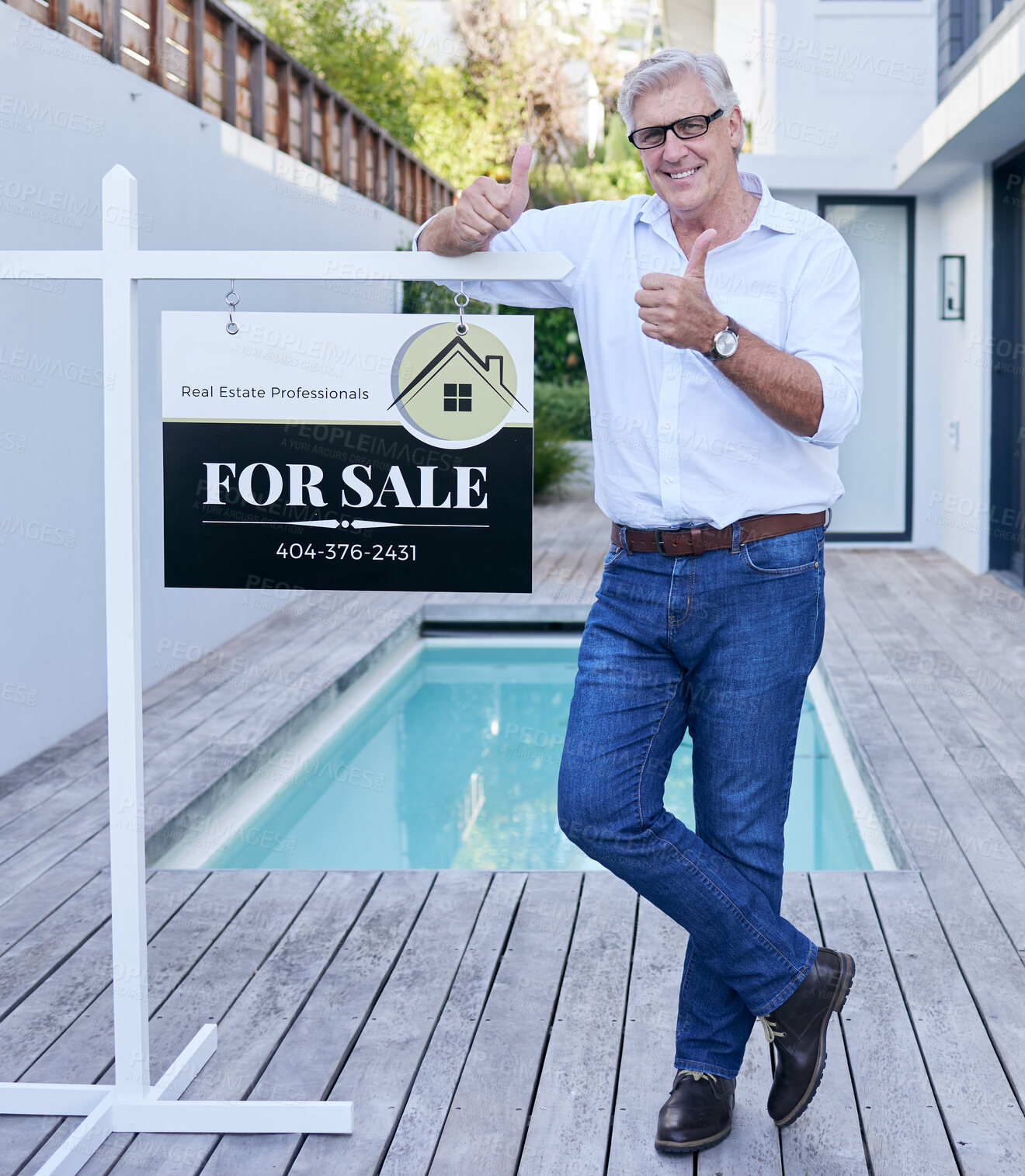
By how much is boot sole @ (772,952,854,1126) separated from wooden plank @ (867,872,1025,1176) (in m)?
0.22

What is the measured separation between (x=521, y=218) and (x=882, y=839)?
2252 mm

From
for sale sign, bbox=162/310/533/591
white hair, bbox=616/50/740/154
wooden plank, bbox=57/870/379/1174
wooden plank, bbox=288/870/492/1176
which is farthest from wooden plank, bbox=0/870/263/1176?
white hair, bbox=616/50/740/154

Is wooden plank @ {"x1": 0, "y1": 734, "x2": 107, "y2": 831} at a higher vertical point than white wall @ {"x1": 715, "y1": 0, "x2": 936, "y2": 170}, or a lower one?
lower

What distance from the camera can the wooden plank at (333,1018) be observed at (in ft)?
6.79

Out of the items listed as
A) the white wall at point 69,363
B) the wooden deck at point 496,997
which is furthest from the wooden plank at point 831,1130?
the white wall at point 69,363

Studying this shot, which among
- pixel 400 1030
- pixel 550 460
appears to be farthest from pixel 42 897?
pixel 550 460

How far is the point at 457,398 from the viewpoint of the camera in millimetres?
2102

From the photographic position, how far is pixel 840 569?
27.5 ft

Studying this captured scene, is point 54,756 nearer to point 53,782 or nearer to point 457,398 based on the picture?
point 53,782

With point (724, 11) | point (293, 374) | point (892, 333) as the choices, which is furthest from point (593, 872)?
point (724, 11)

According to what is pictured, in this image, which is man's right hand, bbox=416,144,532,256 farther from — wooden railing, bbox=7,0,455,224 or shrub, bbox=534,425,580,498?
shrub, bbox=534,425,580,498

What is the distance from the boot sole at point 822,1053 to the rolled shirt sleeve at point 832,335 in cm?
82

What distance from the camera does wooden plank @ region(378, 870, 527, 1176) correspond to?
205 centimetres

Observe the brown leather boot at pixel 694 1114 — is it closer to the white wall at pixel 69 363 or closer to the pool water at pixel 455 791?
the pool water at pixel 455 791
